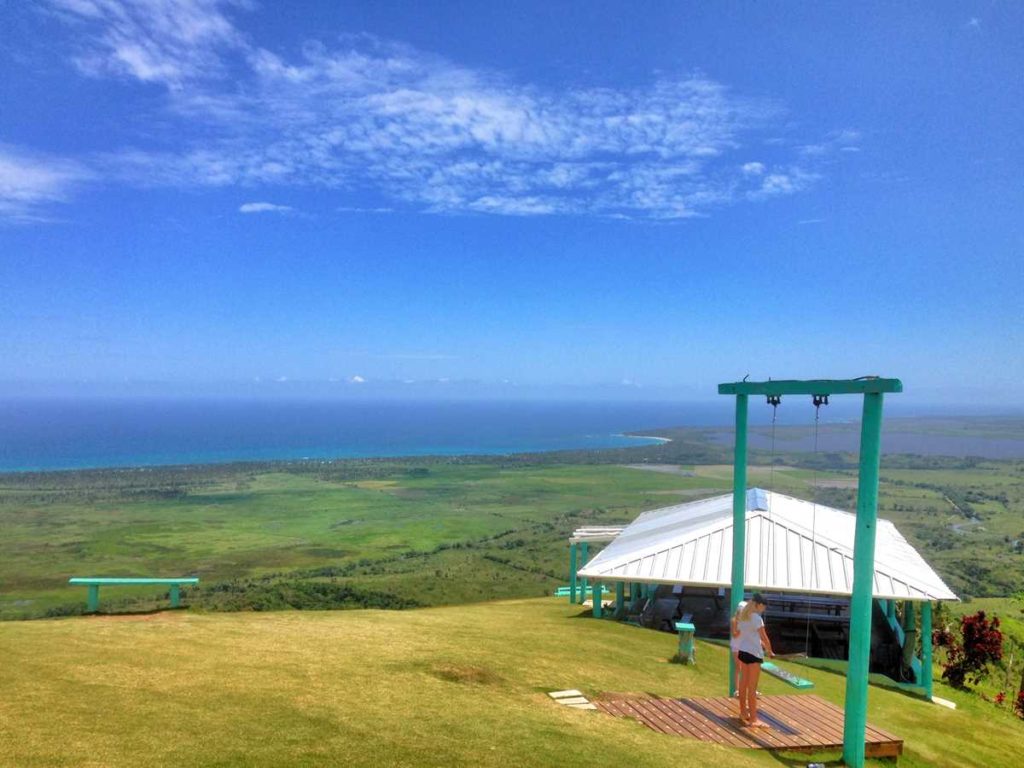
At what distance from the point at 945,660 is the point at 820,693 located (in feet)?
35.2

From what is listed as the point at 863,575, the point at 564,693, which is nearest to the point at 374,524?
the point at 564,693

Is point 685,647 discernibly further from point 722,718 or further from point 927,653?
point 927,653

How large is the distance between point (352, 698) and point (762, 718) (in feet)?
17.0

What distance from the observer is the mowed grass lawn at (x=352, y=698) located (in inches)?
252

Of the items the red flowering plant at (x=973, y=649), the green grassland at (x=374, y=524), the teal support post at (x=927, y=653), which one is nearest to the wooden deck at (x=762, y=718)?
the teal support post at (x=927, y=653)

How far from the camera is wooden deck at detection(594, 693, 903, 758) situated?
8.15 metres

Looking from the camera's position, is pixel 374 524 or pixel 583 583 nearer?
pixel 583 583

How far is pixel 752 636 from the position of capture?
28.1ft

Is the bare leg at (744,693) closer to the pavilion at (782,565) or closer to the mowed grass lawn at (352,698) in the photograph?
the mowed grass lawn at (352,698)

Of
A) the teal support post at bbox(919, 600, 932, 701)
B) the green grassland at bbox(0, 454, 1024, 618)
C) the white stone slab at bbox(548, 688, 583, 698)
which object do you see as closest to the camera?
the white stone slab at bbox(548, 688, 583, 698)

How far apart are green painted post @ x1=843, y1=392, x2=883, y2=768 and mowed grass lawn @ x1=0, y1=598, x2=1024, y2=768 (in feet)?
1.42

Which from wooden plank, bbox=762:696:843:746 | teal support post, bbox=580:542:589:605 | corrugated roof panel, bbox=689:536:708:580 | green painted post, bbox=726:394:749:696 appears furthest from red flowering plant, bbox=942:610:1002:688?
green painted post, bbox=726:394:749:696

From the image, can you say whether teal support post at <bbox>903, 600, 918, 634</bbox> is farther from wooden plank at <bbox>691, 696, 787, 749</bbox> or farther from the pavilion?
wooden plank at <bbox>691, 696, 787, 749</bbox>

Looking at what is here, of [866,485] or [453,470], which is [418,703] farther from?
[453,470]
